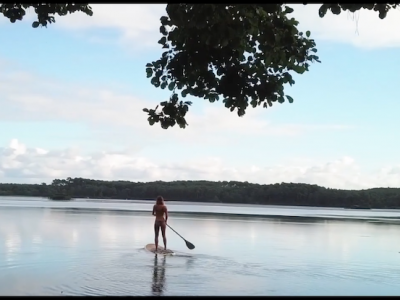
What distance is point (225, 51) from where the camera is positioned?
6.84 metres

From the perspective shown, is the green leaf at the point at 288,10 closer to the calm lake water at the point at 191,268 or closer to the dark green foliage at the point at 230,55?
the dark green foliage at the point at 230,55

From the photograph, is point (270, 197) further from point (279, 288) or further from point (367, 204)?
point (279, 288)

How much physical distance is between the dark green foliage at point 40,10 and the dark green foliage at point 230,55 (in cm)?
138

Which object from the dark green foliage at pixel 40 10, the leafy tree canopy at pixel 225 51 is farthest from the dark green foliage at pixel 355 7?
the dark green foliage at pixel 40 10

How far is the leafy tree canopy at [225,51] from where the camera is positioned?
6164 mm

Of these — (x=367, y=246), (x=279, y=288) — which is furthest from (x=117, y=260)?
(x=367, y=246)

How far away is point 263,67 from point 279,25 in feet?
2.16

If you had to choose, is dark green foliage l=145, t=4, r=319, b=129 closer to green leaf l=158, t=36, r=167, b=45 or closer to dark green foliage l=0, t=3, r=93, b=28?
green leaf l=158, t=36, r=167, b=45

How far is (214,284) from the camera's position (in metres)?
10.9

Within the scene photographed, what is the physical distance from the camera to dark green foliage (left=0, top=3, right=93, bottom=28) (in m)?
6.99

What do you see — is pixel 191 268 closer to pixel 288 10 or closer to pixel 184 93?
pixel 184 93

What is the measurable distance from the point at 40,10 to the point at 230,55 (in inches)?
94.3

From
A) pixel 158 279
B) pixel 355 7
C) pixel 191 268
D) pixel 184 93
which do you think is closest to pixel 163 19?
pixel 184 93

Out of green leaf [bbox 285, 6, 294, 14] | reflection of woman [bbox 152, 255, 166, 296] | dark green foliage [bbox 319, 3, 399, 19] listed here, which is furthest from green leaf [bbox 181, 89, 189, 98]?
reflection of woman [bbox 152, 255, 166, 296]
